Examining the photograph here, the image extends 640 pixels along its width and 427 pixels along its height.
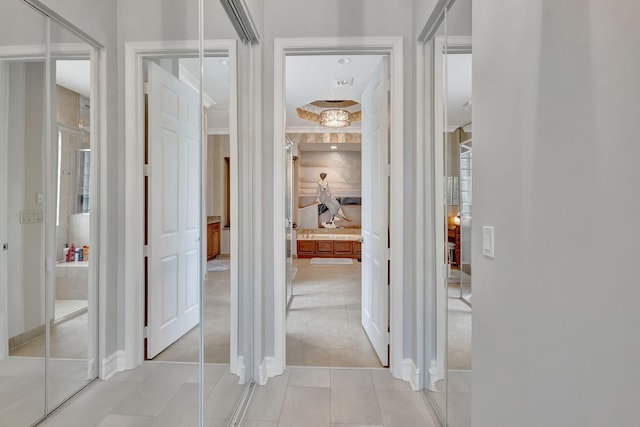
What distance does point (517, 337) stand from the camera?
43.0 inches

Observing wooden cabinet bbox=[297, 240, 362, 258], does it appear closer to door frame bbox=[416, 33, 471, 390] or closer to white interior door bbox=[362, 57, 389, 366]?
white interior door bbox=[362, 57, 389, 366]

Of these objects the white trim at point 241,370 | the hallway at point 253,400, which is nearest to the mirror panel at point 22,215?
the hallway at point 253,400

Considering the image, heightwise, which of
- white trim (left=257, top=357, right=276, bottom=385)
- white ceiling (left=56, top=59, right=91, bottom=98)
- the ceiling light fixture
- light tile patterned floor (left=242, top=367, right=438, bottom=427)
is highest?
the ceiling light fixture

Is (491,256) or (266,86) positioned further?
(266,86)

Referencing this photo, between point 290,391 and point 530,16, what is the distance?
232 centimetres

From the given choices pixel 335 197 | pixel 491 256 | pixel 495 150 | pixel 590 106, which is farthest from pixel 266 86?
pixel 335 197

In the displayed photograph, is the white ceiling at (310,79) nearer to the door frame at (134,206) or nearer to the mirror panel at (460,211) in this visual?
the mirror panel at (460,211)

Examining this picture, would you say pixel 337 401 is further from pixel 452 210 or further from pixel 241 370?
pixel 452 210

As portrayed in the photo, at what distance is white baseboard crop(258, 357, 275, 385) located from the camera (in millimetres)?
2361

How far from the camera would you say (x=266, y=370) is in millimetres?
2441

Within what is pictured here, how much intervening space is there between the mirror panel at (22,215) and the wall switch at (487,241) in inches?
51.1

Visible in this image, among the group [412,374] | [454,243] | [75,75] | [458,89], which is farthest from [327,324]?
[75,75]

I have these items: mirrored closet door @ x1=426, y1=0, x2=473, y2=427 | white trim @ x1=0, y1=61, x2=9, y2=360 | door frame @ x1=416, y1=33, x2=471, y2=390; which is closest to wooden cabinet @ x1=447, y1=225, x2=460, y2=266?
mirrored closet door @ x1=426, y1=0, x2=473, y2=427

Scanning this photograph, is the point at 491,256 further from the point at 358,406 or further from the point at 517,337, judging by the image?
the point at 358,406
